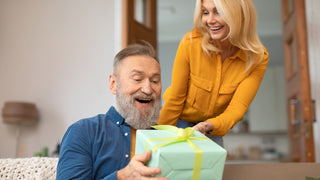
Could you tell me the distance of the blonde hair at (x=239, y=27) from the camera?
1498mm

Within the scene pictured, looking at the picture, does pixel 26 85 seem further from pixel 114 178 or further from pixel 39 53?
pixel 114 178

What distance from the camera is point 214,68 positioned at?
5.44 feet

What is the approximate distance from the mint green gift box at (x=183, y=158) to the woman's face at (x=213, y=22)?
815 millimetres

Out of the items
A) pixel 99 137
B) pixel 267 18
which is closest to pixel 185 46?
pixel 99 137

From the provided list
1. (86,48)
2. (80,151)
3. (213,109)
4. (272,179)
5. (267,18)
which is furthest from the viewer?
(267,18)

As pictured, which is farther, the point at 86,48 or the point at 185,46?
the point at 86,48

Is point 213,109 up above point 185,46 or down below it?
below

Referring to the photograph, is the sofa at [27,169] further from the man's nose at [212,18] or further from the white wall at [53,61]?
the white wall at [53,61]

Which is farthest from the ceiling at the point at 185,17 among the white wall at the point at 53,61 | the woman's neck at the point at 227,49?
the woman's neck at the point at 227,49

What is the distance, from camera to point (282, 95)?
6.34m

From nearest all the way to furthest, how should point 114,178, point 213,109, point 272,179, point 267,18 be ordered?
point 114,178
point 272,179
point 213,109
point 267,18

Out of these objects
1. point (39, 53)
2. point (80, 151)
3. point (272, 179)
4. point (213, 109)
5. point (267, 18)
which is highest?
point (267, 18)

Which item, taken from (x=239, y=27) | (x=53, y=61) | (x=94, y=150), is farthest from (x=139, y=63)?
(x=53, y=61)

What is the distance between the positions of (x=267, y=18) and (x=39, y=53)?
164 inches
